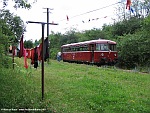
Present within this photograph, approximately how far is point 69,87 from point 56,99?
2044mm

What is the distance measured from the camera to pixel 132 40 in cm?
2527

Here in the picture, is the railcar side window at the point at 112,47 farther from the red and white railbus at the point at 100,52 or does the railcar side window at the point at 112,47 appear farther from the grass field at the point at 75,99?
the grass field at the point at 75,99

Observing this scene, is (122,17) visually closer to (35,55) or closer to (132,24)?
(132,24)

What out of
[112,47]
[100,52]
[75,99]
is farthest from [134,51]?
[75,99]

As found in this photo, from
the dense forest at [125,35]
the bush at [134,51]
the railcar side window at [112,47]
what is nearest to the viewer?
the dense forest at [125,35]

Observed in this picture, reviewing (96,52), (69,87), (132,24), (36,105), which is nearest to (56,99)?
(36,105)

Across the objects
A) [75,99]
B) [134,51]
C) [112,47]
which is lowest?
[75,99]

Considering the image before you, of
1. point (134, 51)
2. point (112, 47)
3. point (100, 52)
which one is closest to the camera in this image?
point (100, 52)

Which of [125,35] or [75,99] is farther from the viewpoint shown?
[125,35]

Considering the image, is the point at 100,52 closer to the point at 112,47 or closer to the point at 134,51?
the point at 112,47

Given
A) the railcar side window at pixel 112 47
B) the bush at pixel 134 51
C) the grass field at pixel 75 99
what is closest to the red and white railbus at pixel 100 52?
the railcar side window at pixel 112 47

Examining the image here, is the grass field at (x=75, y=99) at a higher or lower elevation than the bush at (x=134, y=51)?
lower

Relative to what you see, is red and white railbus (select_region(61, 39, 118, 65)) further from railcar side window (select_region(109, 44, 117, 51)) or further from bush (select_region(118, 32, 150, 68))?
bush (select_region(118, 32, 150, 68))

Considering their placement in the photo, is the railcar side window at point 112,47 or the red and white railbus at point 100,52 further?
the railcar side window at point 112,47
